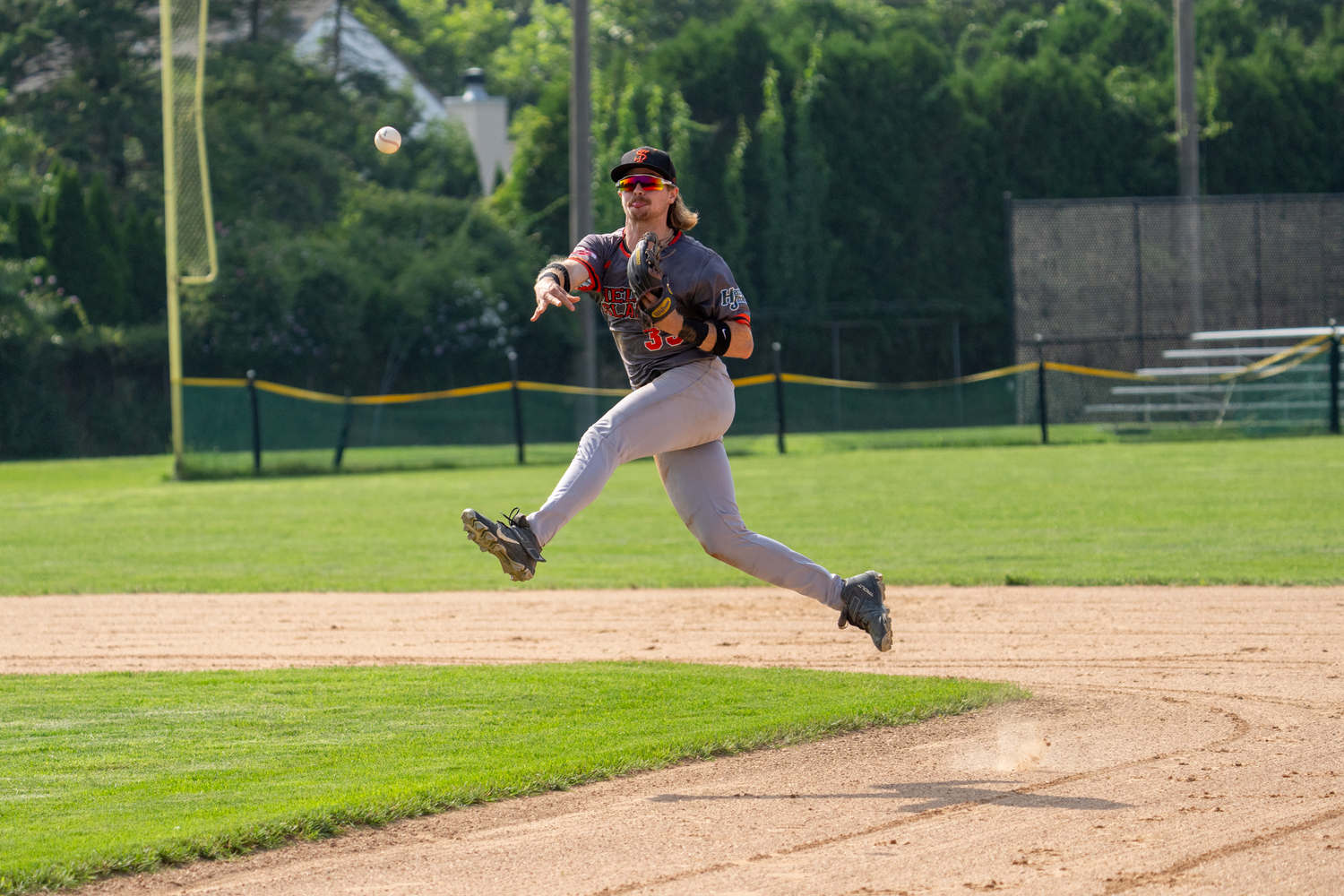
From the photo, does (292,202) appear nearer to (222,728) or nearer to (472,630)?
(472,630)

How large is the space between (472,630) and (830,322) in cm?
2342

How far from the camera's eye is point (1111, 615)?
29.1 ft

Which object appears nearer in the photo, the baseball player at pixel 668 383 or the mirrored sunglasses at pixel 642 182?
the baseball player at pixel 668 383

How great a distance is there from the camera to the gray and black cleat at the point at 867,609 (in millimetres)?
5887

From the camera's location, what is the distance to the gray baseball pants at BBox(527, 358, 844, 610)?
5.58 meters


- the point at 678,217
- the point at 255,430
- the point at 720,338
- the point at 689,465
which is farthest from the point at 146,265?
the point at 720,338

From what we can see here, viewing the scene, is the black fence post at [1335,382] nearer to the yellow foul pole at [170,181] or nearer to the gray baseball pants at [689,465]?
the yellow foul pole at [170,181]

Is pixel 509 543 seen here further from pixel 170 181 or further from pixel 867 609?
pixel 170 181

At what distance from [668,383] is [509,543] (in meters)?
0.94

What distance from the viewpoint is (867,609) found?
233 inches

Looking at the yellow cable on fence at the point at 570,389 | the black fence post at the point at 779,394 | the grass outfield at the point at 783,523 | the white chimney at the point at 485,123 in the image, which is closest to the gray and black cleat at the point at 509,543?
the grass outfield at the point at 783,523

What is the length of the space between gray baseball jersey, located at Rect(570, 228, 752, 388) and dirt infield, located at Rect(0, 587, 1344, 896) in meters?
1.60

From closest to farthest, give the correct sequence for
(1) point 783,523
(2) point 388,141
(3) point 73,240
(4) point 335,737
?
(4) point 335,737 < (2) point 388,141 < (1) point 783,523 < (3) point 73,240

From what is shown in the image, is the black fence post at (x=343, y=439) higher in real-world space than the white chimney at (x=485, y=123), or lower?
lower
